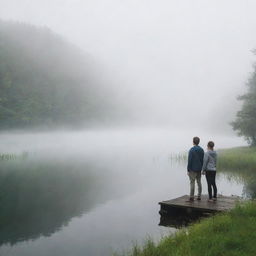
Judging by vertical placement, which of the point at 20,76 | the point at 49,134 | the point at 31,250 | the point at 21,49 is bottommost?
the point at 31,250

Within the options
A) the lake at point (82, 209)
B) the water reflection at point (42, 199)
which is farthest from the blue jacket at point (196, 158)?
the water reflection at point (42, 199)

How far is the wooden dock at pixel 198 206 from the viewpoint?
15.8m

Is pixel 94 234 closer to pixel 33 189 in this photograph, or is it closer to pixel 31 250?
pixel 31 250

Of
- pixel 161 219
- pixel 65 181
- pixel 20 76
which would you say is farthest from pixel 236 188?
pixel 20 76

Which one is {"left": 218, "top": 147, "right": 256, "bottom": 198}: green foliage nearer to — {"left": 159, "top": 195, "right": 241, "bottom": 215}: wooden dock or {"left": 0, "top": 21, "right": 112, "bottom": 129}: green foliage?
{"left": 159, "top": 195, "right": 241, "bottom": 215}: wooden dock

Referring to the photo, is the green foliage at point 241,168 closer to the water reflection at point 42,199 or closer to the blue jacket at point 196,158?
the blue jacket at point 196,158

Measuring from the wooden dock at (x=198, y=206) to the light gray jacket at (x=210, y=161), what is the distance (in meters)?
1.74

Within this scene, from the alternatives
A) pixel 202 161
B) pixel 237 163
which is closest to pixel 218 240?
pixel 202 161

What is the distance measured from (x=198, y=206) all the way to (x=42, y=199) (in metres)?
12.1

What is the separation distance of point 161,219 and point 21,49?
653 ft

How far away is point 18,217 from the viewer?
1930cm

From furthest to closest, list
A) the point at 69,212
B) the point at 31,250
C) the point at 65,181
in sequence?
the point at 65,181, the point at 69,212, the point at 31,250

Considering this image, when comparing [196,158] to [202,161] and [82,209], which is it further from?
[82,209]

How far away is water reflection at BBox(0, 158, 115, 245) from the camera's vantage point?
17297mm
